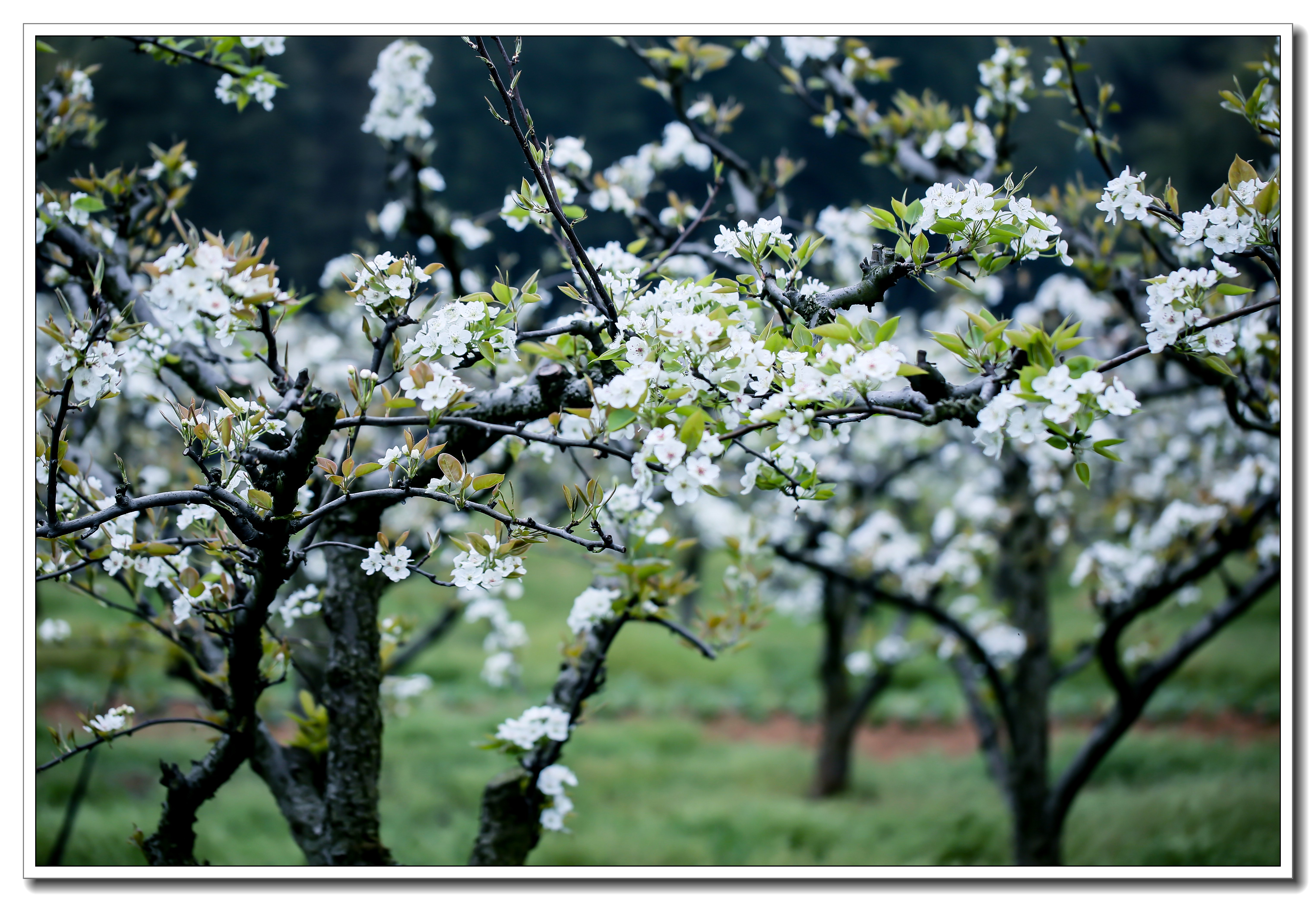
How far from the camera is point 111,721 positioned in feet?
5.41

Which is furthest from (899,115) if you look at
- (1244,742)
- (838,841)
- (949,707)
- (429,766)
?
(949,707)

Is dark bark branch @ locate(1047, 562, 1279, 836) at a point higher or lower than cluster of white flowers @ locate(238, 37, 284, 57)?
lower

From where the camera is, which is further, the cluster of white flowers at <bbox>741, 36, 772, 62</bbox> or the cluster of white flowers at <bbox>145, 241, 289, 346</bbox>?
the cluster of white flowers at <bbox>741, 36, 772, 62</bbox>

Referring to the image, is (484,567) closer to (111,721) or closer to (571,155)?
(111,721)

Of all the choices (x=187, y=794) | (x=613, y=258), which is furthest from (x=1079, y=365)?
(x=187, y=794)

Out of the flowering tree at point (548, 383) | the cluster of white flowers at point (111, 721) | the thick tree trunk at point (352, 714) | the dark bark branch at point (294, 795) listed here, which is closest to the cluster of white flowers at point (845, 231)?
the flowering tree at point (548, 383)

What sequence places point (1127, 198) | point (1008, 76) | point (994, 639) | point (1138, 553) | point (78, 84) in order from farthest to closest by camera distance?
point (1138, 553), point (994, 639), point (1008, 76), point (78, 84), point (1127, 198)

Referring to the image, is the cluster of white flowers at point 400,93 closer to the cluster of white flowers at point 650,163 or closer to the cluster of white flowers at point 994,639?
the cluster of white flowers at point 650,163

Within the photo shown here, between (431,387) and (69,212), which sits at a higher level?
(69,212)

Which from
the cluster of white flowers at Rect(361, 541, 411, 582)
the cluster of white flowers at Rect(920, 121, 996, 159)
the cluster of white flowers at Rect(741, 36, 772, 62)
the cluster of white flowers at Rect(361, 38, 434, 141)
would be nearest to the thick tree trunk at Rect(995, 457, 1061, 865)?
the cluster of white flowers at Rect(920, 121, 996, 159)

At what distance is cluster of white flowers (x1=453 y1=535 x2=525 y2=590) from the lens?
4.24ft

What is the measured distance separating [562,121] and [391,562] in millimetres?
2763

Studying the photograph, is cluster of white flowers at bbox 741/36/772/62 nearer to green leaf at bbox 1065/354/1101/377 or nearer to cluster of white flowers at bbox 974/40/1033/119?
cluster of white flowers at bbox 974/40/1033/119

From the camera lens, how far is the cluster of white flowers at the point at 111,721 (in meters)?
1.64
